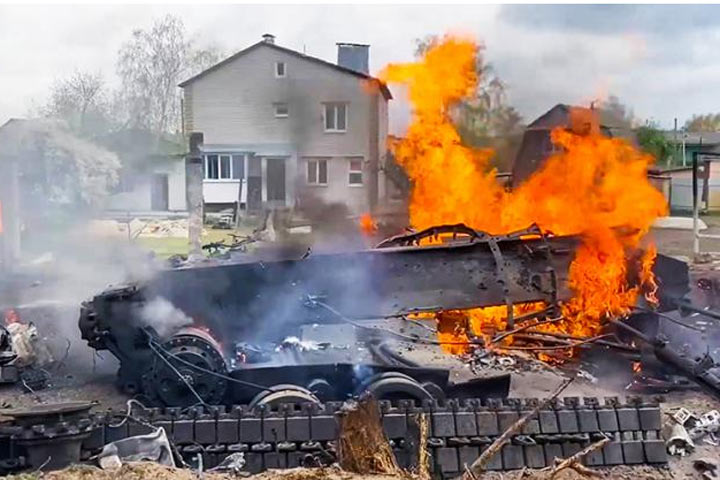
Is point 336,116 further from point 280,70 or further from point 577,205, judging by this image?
point 577,205

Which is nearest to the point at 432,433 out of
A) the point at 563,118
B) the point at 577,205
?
the point at 577,205

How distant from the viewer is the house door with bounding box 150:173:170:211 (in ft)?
66.4

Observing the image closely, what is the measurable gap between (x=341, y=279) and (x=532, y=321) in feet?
7.02

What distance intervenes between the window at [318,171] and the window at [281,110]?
4.67ft

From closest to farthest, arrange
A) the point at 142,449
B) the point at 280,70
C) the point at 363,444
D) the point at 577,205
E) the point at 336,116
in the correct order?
1. the point at 363,444
2. the point at 142,449
3. the point at 577,205
4. the point at 336,116
5. the point at 280,70

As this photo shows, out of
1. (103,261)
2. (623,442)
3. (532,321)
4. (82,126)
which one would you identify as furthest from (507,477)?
(82,126)

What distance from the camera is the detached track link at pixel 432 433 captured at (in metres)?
6.23

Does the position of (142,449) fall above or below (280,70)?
below

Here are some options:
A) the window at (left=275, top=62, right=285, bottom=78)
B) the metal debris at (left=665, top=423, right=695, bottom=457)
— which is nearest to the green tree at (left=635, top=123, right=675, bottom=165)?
the metal debris at (left=665, top=423, right=695, bottom=457)

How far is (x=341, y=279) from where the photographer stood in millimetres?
7758

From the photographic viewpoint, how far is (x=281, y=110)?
18.2 m

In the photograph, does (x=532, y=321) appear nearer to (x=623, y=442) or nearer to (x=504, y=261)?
(x=504, y=261)

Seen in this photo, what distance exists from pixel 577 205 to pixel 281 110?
36.1 ft

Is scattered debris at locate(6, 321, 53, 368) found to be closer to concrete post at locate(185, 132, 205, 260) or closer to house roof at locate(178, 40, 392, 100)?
concrete post at locate(185, 132, 205, 260)
